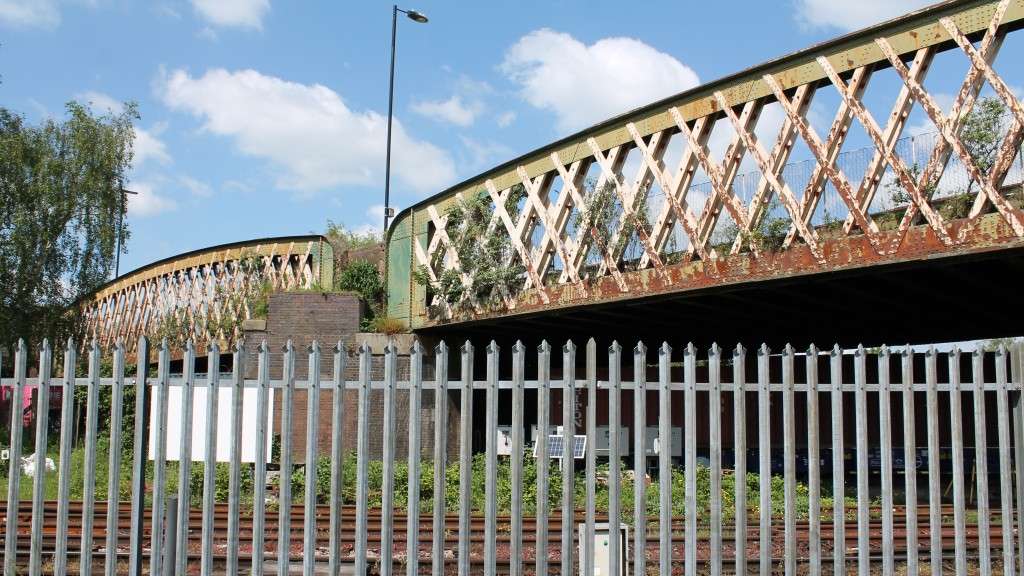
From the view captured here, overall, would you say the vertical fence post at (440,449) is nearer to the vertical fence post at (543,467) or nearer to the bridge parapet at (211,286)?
the vertical fence post at (543,467)

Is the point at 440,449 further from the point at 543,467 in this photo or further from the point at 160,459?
the point at 160,459

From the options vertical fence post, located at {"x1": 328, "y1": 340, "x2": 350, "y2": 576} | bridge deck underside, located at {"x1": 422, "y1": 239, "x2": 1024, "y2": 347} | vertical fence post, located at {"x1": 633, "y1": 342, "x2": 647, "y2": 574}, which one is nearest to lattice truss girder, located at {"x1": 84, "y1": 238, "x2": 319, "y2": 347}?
bridge deck underside, located at {"x1": 422, "y1": 239, "x2": 1024, "y2": 347}

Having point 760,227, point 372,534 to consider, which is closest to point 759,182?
point 760,227

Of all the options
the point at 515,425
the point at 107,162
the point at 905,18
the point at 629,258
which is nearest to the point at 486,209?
the point at 629,258

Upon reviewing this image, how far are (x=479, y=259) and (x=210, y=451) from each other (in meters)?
16.9

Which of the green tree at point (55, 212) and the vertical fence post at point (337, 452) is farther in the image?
the green tree at point (55, 212)

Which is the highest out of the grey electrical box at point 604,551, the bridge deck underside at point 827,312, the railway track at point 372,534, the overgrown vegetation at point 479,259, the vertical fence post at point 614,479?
the overgrown vegetation at point 479,259

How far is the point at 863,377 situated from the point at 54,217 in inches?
1499

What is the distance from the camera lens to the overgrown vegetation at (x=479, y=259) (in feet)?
78.8

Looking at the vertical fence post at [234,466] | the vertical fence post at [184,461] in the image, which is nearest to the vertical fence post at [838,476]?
the vertical fence post at [234,466]

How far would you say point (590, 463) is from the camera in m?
7.99

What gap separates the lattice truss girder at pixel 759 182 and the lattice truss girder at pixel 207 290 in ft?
A: 36.0

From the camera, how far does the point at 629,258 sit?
2088 cm

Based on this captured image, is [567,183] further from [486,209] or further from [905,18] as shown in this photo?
A: [905,18]
